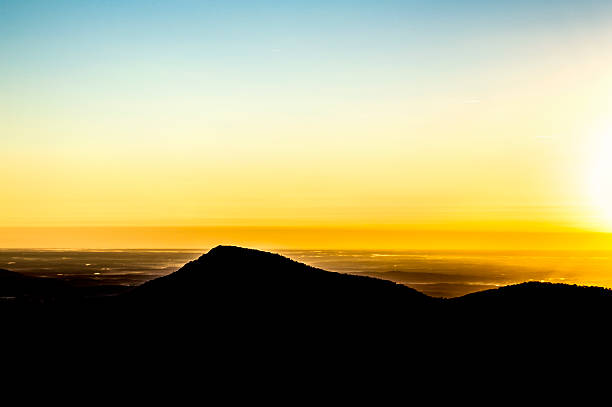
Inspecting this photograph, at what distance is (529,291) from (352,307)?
10443 mm

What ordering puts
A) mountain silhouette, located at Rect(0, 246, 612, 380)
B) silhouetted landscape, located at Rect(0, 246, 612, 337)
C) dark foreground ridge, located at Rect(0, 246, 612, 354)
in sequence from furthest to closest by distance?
silhouetted landscape, located at Rect(0, 246, 612, 337), dark foreground ridge, located at Rect(0, 246, 612, 354), mountain silhouette, located at Rect(0, 246, 612, 380)

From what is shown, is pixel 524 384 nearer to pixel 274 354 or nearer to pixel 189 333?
pixel 274 354

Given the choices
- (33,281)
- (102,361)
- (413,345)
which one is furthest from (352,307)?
(33,281)

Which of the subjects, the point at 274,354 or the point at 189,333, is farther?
the point at 189,333

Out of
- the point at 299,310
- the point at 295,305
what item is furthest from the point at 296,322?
the point at 295,305

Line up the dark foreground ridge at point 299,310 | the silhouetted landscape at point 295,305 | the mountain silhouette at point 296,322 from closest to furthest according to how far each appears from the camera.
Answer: the mountain silhouette at point 296,322
the dark foreground ridge at point 299,310
the silhouetted landscape at point 295,305

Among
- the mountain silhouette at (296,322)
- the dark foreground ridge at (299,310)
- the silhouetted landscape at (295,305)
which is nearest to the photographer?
the mountain silhouette at (296,322)

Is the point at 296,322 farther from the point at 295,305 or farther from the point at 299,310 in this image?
the point at 295,305

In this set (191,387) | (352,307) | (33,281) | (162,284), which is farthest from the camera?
(33,281)

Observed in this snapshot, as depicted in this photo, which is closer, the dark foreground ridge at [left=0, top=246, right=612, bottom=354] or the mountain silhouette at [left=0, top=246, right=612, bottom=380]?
the mountain silhouette at [left=0, top=246, right=612, bottom=380]

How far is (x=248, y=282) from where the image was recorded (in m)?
34.3

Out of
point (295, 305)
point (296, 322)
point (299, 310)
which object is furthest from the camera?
point (295, 305)

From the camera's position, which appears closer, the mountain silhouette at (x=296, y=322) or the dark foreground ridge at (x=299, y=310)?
the mountain silhouette at (x=296, y=322)

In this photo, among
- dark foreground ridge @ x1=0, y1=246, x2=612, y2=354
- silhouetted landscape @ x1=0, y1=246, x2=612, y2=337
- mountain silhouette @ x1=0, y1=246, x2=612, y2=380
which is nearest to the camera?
mountain silhouette @ x1=0, y1=246, x2=612, y2=380
